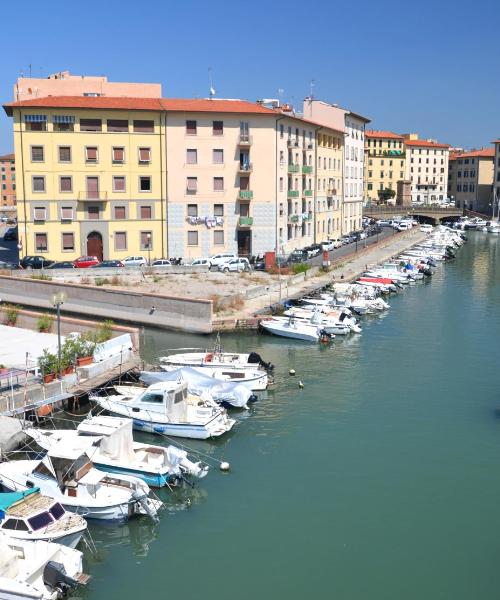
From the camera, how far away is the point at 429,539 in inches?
800

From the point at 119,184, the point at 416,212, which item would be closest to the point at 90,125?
the point at 119,184

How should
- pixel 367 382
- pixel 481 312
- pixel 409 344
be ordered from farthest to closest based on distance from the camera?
pixel 481 312
pixel 409 344
pixel 367 382

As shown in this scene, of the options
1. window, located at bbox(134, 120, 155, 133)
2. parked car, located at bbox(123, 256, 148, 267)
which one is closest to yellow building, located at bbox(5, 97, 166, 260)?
window, located at bbox(134, 120, 155, 133)

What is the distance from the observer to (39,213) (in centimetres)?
6016

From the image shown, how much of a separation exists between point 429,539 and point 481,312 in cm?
3373

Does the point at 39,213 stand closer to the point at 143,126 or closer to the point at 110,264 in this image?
the point at 110,264

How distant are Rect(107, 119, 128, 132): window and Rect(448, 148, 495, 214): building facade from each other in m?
91.3

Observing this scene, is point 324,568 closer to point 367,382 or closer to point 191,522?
point 191,522

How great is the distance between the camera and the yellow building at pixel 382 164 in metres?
Result: 144

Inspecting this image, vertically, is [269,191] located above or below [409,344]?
above

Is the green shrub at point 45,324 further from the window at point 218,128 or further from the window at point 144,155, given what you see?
the window at point 218,128

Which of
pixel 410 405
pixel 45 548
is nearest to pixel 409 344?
pixel 410 405

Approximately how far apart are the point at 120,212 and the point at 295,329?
1016 inches

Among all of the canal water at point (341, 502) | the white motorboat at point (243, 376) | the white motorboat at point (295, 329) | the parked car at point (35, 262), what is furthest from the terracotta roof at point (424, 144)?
the white motorboat at point (243, 376)
